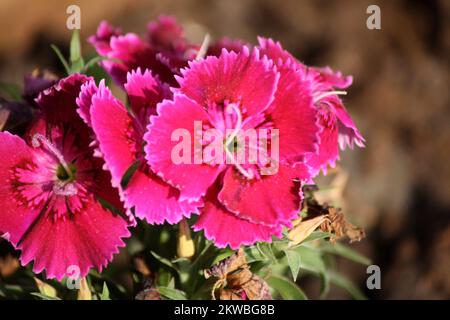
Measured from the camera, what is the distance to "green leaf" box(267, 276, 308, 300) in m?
1.35

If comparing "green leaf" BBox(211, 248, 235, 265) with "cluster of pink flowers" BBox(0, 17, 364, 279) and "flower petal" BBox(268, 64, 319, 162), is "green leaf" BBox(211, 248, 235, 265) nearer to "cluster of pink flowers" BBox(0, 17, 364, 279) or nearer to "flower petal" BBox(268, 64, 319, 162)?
"cluster of pink flowers" BBox(0, 17, 364, 279)

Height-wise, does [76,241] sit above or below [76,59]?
below

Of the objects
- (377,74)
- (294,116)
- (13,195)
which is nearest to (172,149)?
(294,116)

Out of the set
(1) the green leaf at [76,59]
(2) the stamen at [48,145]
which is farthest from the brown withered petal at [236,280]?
(1) the green leaf at [76,59]

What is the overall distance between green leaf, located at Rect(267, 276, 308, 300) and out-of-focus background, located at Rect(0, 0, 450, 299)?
0.79 m

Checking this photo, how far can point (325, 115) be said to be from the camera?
1208mm

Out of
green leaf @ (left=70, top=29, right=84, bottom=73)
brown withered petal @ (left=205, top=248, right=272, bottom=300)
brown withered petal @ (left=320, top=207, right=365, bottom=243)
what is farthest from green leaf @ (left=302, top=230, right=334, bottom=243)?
green leaf @ (left=70, top=29, right=84, bottom=73)

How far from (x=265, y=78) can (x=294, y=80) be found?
0.20 feet

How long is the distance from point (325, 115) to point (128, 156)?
44 centimetres

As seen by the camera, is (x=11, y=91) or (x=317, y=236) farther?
(x=11, y=91)

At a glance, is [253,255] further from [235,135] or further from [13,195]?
[13,195]

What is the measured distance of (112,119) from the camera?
1043 millimetres

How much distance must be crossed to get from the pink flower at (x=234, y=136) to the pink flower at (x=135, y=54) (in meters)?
0.11
